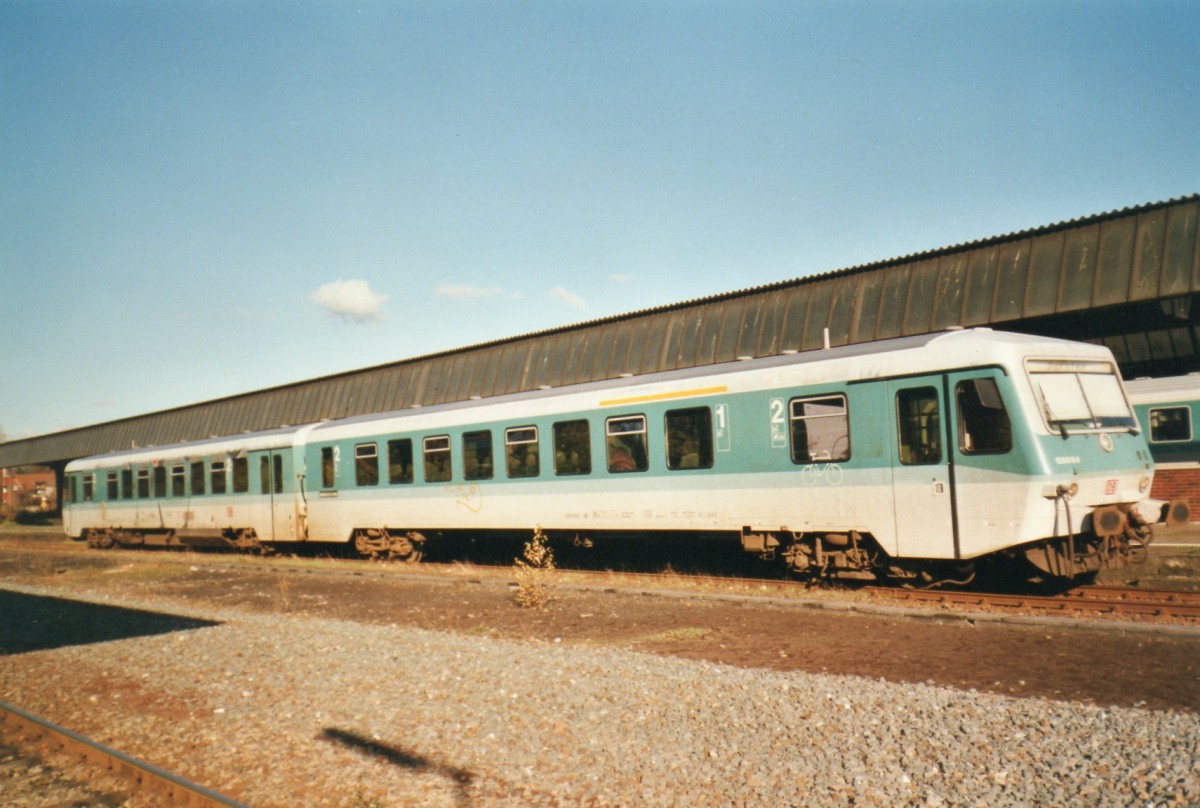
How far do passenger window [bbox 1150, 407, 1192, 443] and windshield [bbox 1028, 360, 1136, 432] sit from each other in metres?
9.64

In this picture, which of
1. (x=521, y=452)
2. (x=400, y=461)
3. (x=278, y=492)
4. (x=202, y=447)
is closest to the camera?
(x=521, y=452)

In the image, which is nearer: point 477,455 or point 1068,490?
point 1068,490

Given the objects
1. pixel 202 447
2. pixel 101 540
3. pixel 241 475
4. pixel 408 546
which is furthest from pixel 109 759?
pixel 101 540

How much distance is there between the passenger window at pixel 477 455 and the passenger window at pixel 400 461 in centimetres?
157

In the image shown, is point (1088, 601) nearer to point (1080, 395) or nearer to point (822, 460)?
point (1080, 395)

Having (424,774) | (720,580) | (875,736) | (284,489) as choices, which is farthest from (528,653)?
(284,489)

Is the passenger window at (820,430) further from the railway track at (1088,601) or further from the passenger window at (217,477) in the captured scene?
the passenger window at (217,477)

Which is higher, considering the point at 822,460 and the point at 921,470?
the point at 822,460

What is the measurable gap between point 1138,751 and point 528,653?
16.7 feet

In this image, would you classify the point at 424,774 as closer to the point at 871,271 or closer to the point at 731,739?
the point at 731,739

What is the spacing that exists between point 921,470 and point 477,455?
316 inches

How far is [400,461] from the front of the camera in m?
16.4

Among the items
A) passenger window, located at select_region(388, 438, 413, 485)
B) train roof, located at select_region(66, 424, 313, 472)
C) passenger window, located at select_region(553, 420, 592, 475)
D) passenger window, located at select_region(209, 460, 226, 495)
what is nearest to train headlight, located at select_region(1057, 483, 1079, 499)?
passenger window, located at select_region(553, 420, 592, 475)

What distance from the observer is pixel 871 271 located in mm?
16438
